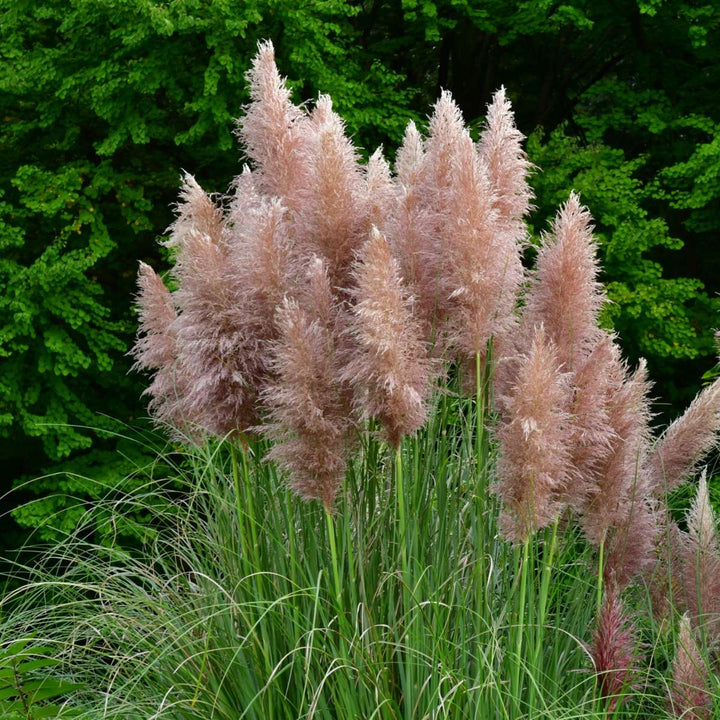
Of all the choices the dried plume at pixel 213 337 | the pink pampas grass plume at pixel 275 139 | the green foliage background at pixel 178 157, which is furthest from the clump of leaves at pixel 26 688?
the green foliage background at pixel 178 157

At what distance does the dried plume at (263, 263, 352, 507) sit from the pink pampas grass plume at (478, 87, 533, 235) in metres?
0.64

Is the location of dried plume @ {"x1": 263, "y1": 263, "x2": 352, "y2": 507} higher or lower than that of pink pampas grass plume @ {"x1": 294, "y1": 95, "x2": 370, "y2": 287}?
lower

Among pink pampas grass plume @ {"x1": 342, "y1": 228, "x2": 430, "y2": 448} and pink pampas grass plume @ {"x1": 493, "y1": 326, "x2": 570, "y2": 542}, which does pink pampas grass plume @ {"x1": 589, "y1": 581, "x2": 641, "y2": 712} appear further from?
pink pampas grass plume @ {"x1": 342, "y1": 228, "x2": 430, "y2": 448}

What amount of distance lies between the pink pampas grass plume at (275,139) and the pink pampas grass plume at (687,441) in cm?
131

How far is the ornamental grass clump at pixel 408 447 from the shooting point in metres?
2.54

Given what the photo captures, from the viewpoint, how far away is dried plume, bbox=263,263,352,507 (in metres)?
2.50

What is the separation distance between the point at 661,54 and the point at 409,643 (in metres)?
8.35

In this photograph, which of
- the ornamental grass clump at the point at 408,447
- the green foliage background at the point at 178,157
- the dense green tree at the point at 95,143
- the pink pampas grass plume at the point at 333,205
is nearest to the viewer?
the ornamental grass clump at the point at 408,447

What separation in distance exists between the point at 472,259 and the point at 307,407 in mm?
569

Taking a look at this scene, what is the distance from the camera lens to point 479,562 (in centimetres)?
281

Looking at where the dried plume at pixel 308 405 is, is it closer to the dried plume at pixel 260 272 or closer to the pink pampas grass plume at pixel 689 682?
the dried plume at pixel 260 272

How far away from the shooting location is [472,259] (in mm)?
2613

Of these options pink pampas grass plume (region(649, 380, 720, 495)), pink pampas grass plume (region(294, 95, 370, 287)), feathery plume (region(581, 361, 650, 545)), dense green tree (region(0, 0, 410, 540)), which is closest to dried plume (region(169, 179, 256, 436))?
pink pampas grass plume (region(294, 95, 370, 287))

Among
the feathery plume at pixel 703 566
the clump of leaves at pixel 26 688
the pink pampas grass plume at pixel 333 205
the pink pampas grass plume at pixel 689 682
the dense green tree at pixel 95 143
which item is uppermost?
the dense green tree at pixel 95 143
